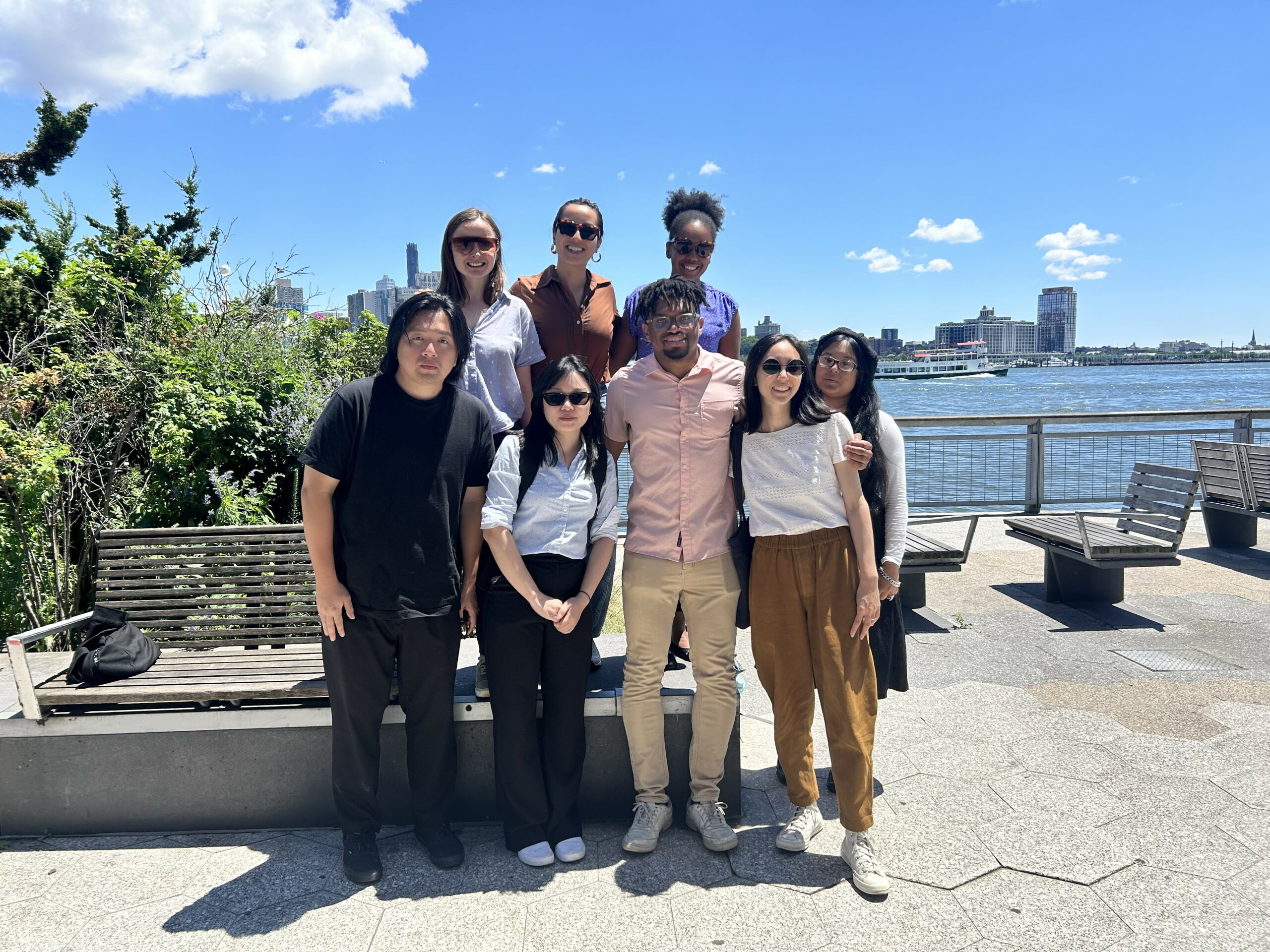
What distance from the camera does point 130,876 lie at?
2777 mm

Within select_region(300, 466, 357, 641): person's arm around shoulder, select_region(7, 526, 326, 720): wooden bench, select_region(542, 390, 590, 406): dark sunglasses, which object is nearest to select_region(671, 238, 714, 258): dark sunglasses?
select_region(542, 390, 590, 406): dark sunglasses

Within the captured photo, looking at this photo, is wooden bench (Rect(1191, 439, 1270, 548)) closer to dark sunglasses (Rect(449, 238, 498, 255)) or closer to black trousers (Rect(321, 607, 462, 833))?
dark sunglasses (Rect(449, 238, 498, 255))

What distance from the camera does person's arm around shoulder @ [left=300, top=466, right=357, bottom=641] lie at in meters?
2.63

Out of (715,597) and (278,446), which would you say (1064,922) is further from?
(278,446)

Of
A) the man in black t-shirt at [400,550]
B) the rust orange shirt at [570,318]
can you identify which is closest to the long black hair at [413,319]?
the man in black t-shirt at [400,550]

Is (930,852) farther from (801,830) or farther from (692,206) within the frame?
(692,206)

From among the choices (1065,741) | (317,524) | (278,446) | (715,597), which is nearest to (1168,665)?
(1065,741)

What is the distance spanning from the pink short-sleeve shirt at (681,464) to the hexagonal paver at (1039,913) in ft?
4.43

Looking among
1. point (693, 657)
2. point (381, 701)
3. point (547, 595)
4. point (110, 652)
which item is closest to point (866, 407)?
point (693, 657)

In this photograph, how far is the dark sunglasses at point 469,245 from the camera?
3.11m

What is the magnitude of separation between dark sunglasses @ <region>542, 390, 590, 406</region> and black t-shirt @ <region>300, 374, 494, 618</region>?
0.34m

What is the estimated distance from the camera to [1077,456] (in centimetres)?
906

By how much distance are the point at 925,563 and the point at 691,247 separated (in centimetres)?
283

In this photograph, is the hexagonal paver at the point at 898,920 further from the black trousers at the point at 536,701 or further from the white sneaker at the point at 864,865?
the black trousers at the point at 536,701
